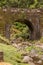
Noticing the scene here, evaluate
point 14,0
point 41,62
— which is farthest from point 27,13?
point 41,62

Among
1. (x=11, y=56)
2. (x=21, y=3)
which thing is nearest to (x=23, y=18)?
(x=21, y=3)

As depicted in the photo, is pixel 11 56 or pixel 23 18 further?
pixel 23 18

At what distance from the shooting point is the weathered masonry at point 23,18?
29109 mm

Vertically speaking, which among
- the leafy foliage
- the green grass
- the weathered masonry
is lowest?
the leafy foliage

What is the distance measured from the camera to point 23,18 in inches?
1171

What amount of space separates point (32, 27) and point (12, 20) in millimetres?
2335

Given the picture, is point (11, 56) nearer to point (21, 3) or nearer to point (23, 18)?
point (23, 18)

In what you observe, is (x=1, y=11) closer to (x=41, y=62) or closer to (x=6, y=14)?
(x=6, y=14)

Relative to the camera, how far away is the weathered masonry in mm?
29109

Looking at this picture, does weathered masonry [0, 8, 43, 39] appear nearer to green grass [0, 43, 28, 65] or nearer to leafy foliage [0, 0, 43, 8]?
leafy foliage [0, 0, 43, 8]

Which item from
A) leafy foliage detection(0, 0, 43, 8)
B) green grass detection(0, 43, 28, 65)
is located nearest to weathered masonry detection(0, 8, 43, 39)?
leafy foliage detection(0, 0, 43, 8)

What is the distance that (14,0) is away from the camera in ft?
132

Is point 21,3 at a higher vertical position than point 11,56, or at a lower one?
lower

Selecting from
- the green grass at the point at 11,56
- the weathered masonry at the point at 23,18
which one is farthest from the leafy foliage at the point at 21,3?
the green grass at the point at 11,56
